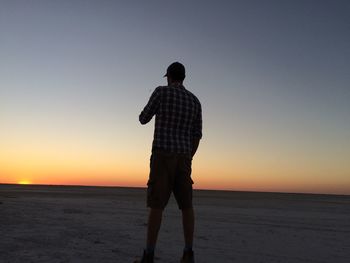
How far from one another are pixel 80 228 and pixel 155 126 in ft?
12.1

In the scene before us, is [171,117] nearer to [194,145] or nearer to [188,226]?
[194,145]

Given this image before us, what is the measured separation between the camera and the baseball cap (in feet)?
17.1

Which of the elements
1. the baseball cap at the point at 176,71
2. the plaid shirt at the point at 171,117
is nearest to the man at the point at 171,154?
the plaid shirt at the point at 171,117

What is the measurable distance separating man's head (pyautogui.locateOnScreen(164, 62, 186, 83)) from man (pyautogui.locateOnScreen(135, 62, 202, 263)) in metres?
0.09

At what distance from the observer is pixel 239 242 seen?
7.01 m

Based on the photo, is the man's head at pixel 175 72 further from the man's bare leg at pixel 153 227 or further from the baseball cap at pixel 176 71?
the man's bare leg at pixel 153 227

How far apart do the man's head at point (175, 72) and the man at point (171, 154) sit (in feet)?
0.30

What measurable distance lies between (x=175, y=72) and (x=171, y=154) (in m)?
0.99

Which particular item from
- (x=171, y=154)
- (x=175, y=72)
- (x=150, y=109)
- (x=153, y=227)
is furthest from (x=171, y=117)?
(x=153, y=227)

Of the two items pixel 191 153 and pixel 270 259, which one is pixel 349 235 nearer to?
pixel 270 259

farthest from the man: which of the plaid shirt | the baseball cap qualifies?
the baseball cap

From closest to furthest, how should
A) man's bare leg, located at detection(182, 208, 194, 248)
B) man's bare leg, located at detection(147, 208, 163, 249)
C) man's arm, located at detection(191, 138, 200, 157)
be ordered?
man's bare leg, located at detection(147, 208, 163, 249), man's bare leg, located at detection(182, 208, 194, 248), man's arm, located at detection(191, 138, 200, 157)

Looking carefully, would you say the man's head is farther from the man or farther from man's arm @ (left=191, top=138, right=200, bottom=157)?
man's arm @ (left=191, top=138, right=200, bottom=157)

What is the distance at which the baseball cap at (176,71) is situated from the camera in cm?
521
